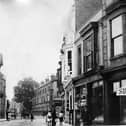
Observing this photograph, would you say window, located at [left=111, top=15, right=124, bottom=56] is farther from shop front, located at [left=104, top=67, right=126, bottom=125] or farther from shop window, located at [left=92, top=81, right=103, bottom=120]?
shop window, located at [left=92, top=81, right=103, bottom=120]

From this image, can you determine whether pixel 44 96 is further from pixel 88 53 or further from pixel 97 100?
pixel 97 100

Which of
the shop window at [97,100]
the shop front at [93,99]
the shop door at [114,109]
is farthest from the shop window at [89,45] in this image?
the shop door at [114,109]

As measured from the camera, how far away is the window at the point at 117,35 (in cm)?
2166

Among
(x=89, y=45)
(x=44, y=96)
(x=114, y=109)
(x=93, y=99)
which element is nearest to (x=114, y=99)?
(x=114, y=109)

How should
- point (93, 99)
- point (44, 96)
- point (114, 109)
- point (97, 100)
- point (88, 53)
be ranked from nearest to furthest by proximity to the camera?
point (114, 109) < point (97, 100) < point (93, 99) < point (88, 53) < point (44, 96)

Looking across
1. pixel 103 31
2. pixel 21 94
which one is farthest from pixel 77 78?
pixel 21 94

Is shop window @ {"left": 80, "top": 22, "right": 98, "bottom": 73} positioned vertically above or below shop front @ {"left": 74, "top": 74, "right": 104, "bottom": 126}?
above

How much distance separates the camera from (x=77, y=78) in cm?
3094

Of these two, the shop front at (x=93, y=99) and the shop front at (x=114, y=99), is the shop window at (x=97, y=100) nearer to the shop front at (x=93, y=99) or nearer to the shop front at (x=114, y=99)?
the shop front at (x=93, y=99)

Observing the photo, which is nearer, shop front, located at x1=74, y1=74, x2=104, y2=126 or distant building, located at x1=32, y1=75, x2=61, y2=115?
shop front, located at x1=74, y1=74, x2=104, y2=126

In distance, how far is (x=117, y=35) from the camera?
2216 centimetres

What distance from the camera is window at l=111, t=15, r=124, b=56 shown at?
853 inches

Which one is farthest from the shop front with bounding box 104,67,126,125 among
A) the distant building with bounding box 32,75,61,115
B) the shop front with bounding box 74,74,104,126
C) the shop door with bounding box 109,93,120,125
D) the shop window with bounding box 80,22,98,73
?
the distant building with bounding box 32,75,61,115

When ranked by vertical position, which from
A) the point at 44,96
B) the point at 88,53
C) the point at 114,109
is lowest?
the point at 114,109
